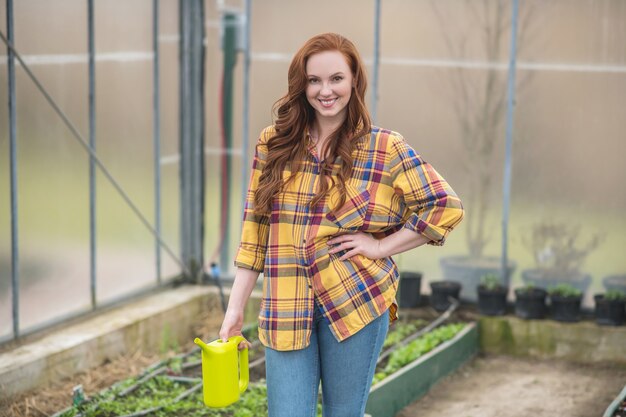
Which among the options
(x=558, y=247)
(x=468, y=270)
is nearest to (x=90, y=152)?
(x=468, y=270)

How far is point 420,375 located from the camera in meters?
5.04

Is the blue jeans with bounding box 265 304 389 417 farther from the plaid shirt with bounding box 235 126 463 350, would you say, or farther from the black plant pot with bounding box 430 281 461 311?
the black plant pot with bounding box 430 281 461 311

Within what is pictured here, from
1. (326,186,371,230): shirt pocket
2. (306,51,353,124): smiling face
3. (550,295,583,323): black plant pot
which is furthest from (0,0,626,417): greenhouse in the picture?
(306,51,353,124): smiling face

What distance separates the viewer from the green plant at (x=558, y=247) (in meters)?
6.05

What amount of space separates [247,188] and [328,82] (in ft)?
6.50

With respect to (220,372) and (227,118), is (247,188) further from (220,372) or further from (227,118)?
(227,118)

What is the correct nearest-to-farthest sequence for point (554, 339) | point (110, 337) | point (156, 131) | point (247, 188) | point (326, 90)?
point (326, 90)
point (247, 188)
point (110, 337)
point (554, 339)
point (156, 131)

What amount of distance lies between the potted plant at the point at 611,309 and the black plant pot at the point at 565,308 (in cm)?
12

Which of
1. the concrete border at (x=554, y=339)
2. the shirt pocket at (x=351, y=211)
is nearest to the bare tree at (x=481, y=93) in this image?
the concrete border at (x=554, y=339)

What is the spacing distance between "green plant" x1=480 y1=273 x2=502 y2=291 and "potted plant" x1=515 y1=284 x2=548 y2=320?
155 millimetres

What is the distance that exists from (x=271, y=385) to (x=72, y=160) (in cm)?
315

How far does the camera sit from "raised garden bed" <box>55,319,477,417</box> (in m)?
4.40

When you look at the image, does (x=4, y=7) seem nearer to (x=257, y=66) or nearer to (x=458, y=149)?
(x=257, y=66)

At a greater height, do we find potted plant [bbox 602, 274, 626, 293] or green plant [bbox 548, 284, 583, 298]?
potted plant [bbox 602, 274, 626, 293]
